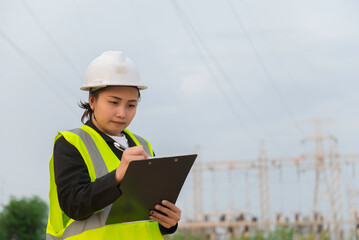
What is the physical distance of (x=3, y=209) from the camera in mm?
16062

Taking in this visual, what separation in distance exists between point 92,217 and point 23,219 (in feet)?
46.3

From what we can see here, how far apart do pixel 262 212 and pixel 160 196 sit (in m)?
27.0

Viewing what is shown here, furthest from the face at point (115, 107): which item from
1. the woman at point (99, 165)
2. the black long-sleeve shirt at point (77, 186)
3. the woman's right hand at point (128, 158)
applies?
the woman's right hand at point (128, 158)

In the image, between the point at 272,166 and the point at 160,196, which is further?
the point at 272,166

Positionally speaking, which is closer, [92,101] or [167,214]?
[167,214]

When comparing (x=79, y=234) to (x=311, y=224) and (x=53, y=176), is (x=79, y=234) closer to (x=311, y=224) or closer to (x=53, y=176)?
(x=53, y=176)

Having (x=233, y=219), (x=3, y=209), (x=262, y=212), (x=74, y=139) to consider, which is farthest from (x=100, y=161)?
(x=262, y=212)

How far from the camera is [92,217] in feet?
7.58

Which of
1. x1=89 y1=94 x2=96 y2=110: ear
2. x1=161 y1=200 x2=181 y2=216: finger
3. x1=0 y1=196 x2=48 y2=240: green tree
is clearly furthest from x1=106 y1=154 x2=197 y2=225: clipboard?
x1=0 y1=196 x2=48 y2=240: green tree

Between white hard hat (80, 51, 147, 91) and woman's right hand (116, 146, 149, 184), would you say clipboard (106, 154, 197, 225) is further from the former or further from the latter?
white hard hat (80, 51, 147, 91)

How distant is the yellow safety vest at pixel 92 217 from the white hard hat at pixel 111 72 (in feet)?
0.63

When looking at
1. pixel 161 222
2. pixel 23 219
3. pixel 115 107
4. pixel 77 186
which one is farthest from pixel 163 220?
pixel 23 219

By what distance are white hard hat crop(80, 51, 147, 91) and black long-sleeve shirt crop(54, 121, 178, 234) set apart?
273mm

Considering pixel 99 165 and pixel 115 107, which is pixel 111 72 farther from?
pixel 99 165
